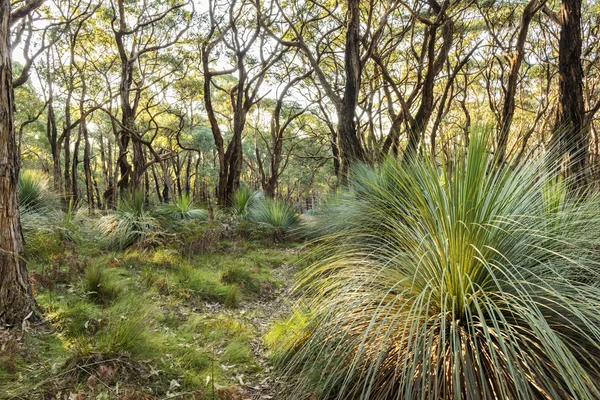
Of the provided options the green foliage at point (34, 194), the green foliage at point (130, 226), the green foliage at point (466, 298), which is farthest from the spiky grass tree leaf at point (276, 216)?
the green foliage at point (466, 298)

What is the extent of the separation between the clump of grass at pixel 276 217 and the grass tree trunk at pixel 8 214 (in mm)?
5848

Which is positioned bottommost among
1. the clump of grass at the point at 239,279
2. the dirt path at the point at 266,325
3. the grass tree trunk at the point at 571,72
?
the dirt path at the point at 266,325

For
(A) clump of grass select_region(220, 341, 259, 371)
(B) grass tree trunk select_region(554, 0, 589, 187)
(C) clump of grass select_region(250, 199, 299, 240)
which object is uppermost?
(B) grass tree trunk select_region(554, 0, 589, 187)

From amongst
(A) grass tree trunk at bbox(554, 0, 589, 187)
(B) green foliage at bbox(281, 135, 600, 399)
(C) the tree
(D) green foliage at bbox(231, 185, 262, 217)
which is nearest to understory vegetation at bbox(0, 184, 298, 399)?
(C) the tree

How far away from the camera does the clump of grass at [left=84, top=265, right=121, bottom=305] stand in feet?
12.1

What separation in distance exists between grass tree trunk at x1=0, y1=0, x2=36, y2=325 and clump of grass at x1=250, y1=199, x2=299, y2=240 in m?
5.85

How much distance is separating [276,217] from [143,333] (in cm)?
599

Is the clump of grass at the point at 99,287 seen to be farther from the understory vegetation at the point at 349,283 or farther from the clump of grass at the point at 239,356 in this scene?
the clump of grass at the point at 239,356

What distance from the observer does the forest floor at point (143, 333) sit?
2.35 m

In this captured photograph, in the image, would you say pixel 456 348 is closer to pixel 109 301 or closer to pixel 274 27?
pixel 109 301

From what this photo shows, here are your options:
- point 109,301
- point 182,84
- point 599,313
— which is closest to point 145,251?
point 109,301

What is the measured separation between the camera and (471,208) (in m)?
2.06

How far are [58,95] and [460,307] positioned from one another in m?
20.5

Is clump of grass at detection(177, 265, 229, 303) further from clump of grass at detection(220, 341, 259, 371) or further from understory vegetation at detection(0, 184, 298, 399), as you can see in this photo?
clump of grass at detection(220, 341, 259, 371)
